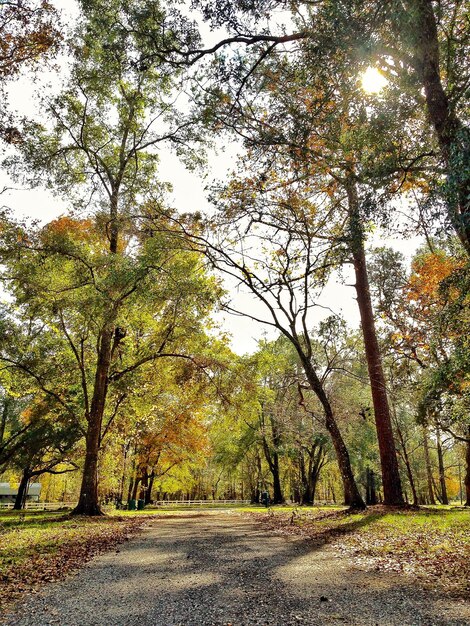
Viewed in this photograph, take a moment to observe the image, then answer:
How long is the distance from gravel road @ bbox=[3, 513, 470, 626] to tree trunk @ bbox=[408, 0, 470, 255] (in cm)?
473

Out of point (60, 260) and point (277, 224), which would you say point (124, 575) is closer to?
point (277, 224)

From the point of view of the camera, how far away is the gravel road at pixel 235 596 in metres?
3.71

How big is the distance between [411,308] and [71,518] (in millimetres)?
15662

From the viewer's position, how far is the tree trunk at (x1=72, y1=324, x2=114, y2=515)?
15672 mm

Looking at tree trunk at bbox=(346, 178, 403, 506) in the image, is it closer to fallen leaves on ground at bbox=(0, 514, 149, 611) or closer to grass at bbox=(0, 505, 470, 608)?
grass at bbox=(0, 505, 470, 608)

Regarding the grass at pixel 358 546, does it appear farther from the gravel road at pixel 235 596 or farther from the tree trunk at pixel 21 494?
the tree trunk at pixel 21 494

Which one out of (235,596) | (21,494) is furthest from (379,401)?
(21,494)

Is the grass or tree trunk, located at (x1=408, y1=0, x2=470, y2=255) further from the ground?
tree trunk, located at (x1=408, y1=0, x2=470, y2=255)

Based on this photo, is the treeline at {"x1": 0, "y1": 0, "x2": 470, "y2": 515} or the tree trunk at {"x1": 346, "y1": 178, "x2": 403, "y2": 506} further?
the tree trunk at {"x1": 346, "y1": 178, "x2": 403, "y2": 506}

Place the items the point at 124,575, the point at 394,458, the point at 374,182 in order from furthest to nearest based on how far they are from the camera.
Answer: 1. the point at 394,458
2. the point at 374,182
3. the point at 124,575

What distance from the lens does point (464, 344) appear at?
7.71m

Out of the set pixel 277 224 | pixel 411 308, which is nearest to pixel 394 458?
pixel 411 308

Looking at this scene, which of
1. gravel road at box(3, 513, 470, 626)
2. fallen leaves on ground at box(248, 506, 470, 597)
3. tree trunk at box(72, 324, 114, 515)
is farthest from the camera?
tree trunk at box(72, 324, 114, 515)

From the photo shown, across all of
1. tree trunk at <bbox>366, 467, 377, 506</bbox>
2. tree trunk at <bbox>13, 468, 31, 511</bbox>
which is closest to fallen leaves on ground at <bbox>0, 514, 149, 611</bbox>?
tree trunk at <bbox>13, 468, 31, 511</bbox>
